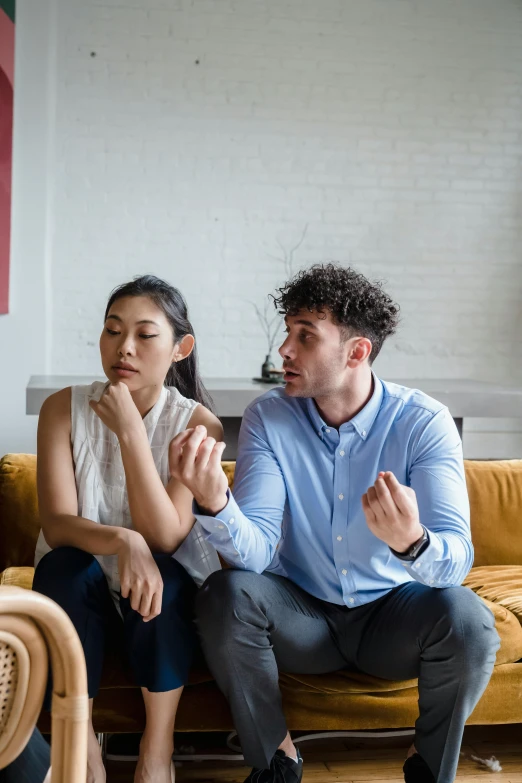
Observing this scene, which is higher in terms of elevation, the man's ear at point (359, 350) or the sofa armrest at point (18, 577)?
the man's ear at point (359, 350)

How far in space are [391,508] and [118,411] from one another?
0.63 meters

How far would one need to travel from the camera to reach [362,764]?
201cm

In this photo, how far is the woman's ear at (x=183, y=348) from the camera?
2012mm

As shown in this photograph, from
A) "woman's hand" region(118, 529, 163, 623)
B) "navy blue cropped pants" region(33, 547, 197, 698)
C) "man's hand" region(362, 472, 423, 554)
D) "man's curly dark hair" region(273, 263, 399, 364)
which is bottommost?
"navy blue cropped pants" region(33, 547, 197, 698)

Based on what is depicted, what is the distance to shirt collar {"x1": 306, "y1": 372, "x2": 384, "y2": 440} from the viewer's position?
188 cm

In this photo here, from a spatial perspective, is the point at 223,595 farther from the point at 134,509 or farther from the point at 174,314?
the point at 174,314

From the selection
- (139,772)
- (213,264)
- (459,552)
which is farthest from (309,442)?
(213,264)

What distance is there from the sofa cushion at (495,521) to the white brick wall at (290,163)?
268 cm

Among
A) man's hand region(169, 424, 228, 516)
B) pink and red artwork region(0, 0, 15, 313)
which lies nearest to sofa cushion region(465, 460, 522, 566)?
man's hand region(169, 424, 228, 516)

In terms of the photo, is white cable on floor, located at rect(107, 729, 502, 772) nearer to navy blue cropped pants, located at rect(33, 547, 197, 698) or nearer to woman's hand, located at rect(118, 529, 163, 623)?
navy blue cropped pants, located at rect(33, 547, 197, 698)

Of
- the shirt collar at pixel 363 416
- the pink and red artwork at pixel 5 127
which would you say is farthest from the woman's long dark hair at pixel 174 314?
the pink and red artwork at pixel 5 127

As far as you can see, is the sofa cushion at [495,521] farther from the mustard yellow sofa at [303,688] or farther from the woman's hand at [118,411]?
the woman's hand at [118,411]

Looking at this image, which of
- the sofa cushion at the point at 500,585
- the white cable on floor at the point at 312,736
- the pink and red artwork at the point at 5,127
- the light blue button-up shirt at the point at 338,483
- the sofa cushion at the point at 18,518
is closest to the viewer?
the light blue button-up shirt at the point at 338,483

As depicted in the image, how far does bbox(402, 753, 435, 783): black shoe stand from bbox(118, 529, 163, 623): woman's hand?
60 centimetres
